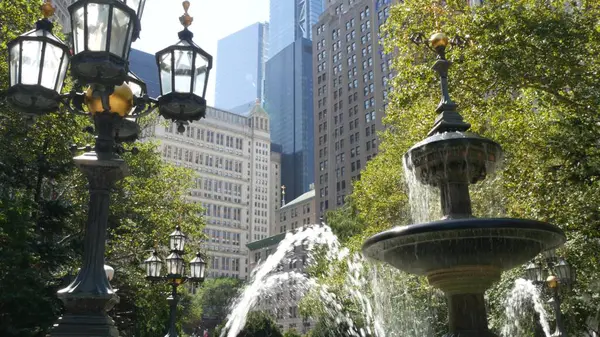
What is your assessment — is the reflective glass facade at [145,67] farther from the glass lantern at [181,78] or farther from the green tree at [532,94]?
the glass lantern at [181,78]

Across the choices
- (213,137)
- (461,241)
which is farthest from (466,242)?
(213,137)

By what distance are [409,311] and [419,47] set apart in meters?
14.4

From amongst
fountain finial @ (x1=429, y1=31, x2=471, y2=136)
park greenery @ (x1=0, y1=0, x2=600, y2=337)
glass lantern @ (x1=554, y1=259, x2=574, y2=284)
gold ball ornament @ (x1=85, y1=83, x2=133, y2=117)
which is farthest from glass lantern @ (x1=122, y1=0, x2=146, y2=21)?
glass lantern @ (x1=554, y1=259, x2=574, y2=284)

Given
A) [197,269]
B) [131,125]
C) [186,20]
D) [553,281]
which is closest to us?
[186,20]

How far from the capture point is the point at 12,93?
6445 mm

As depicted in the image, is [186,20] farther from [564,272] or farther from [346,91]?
[346,91]

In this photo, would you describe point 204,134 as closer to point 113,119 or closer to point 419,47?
point 419,47

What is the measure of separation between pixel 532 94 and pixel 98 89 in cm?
1586

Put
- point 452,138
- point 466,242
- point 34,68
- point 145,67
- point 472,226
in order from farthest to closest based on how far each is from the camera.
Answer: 1. point 145,67
2. point 452,138
3. point 466,242
4. point 472,226
5. point 34,68

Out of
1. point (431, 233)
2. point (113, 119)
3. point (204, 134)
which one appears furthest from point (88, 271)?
point (204, 134)

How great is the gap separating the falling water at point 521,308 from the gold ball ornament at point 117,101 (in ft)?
59.4

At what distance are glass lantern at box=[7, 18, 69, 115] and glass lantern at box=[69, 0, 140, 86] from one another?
2.02ft

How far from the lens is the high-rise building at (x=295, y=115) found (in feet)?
587

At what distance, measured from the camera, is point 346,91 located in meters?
91.8
